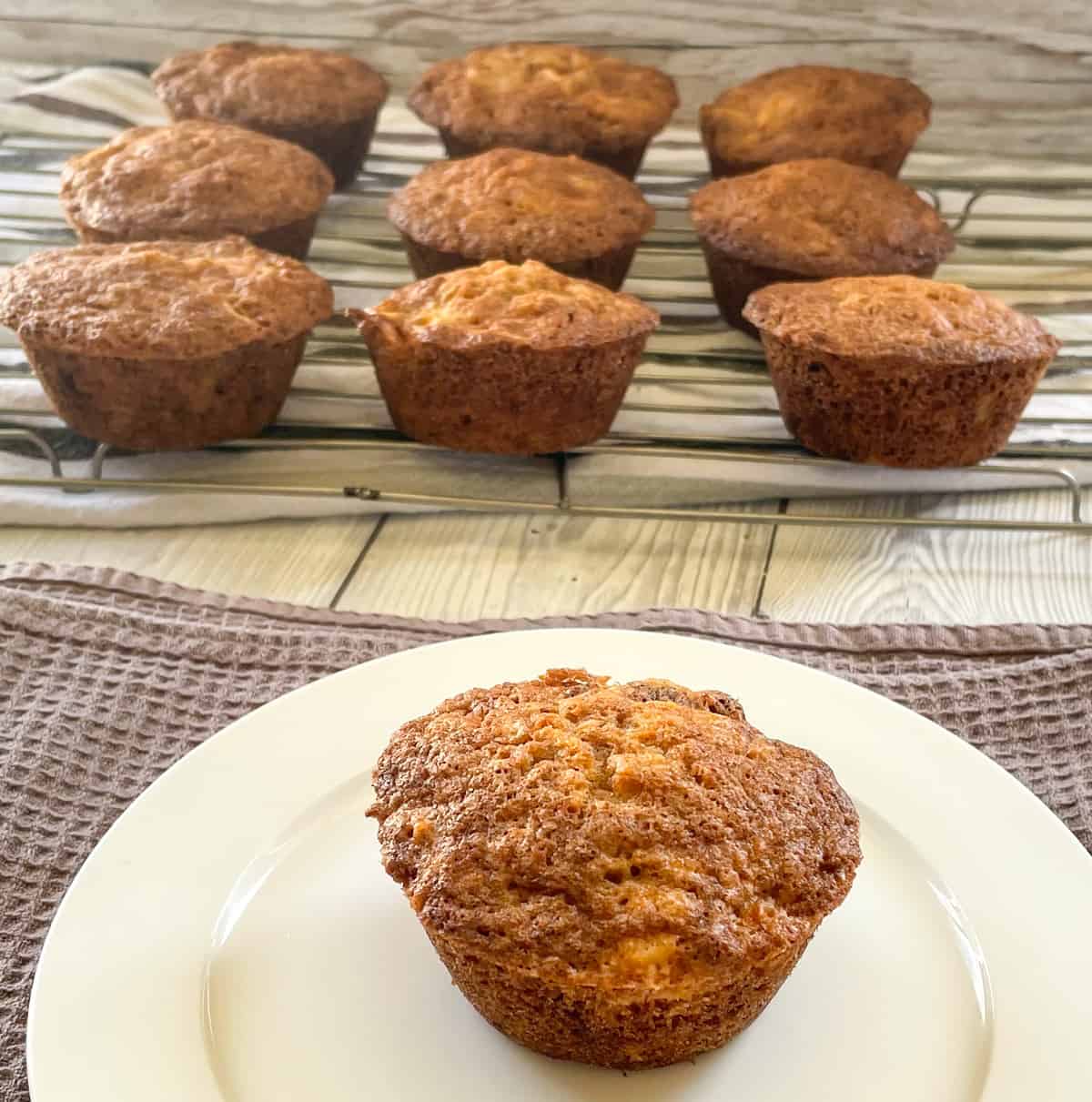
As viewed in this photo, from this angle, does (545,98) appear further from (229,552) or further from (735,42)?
(229,552)

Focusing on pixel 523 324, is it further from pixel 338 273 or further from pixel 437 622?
pixel 338 273

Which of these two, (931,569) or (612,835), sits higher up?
(612,835)

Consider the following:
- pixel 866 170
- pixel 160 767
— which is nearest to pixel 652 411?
pixel 866 170

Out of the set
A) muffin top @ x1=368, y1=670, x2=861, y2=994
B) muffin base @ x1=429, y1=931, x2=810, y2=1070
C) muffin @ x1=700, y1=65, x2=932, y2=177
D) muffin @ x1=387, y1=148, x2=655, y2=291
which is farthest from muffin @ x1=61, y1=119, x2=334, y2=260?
muffin base @ x1=429, y1=931, x2=810, y2=1070

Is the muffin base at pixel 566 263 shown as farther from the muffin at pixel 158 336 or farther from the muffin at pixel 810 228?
the muffin at pixel 158 336

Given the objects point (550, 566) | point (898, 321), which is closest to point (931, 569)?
point (898, 321)

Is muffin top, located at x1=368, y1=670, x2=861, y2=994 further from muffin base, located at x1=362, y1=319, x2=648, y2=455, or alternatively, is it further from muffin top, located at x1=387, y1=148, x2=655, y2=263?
muffin top, located at x1=387, y1=148, x2=655, y2=263

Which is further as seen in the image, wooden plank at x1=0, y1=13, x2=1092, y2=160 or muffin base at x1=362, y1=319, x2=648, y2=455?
wooden plank at x1=0, y1=13, x2=1092, y2=160
